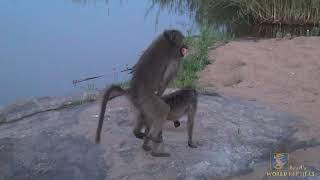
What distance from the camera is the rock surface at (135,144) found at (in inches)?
200

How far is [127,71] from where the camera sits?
33.2 ft

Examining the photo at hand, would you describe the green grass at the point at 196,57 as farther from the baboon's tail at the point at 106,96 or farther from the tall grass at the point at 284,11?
the baboon's tail at the point at 106,96

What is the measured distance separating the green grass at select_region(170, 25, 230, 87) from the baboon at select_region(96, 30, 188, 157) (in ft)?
7.76

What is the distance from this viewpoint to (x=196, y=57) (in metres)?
9.73

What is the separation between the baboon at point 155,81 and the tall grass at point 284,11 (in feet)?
25.5

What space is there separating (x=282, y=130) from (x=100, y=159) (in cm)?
193

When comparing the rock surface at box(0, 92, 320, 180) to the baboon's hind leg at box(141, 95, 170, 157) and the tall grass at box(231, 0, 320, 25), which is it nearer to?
the baboon's hind leg at box(141, 95, 170, 157)

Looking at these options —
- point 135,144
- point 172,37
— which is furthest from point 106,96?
point 172,37

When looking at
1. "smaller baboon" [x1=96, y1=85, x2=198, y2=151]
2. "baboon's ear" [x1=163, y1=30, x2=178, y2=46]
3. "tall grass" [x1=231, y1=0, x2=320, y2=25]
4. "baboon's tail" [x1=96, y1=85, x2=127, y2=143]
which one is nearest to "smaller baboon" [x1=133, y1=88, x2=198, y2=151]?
"smaller baboon" [x1=96, y1=85, x2=198, y2=151]

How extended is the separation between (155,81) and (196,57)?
461cm

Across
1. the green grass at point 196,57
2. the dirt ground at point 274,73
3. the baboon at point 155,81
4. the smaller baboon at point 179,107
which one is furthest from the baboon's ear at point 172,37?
the green grass at point 196,57

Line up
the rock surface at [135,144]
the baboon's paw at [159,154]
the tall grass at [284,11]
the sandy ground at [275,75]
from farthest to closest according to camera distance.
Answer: the tall grass at [284,11], the sandy ground at [275,75], the baboon's paw at [159,154], the rock surface at [135,144]

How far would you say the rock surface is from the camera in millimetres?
5078

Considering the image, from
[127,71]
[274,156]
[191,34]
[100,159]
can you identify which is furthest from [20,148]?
[191,34]
